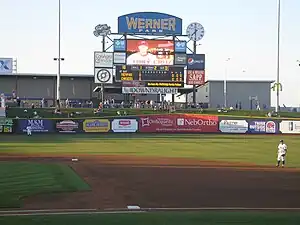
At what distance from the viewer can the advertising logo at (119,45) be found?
59.6 m

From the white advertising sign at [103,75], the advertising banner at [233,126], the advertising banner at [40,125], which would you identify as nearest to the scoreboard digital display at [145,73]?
the white advertising sign at [103,75]

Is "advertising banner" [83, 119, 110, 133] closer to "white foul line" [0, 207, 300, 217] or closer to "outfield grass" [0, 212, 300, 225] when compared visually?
"white foul line" [0, 207, 300, 217]

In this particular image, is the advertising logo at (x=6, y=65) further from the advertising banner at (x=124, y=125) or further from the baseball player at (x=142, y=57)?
the advertising banner at (x=124, y=125)

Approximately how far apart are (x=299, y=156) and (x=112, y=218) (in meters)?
24.1

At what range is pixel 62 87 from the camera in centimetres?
9444

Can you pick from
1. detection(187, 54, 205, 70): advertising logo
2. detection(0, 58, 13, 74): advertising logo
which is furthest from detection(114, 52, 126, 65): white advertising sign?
detection(0, 58, 13, 74): advertising logo

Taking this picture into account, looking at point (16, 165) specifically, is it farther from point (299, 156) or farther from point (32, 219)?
point (299, 156)

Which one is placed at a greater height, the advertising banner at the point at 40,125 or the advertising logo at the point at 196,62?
the advertising logo at the point at 196,62

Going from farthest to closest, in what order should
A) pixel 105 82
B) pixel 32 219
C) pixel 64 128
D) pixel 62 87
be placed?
pixel 62 87
pixel 105 82
pixel 64 128
pixel 32 219

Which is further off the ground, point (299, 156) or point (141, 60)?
point (141, 60)

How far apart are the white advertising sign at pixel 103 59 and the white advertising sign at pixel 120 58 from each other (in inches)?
52.1

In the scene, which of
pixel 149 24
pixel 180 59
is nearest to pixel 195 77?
pixel 180 59

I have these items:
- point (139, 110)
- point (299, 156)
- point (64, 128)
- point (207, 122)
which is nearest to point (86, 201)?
point (299, 156)

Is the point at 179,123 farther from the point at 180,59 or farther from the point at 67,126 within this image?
the point at 67,126
